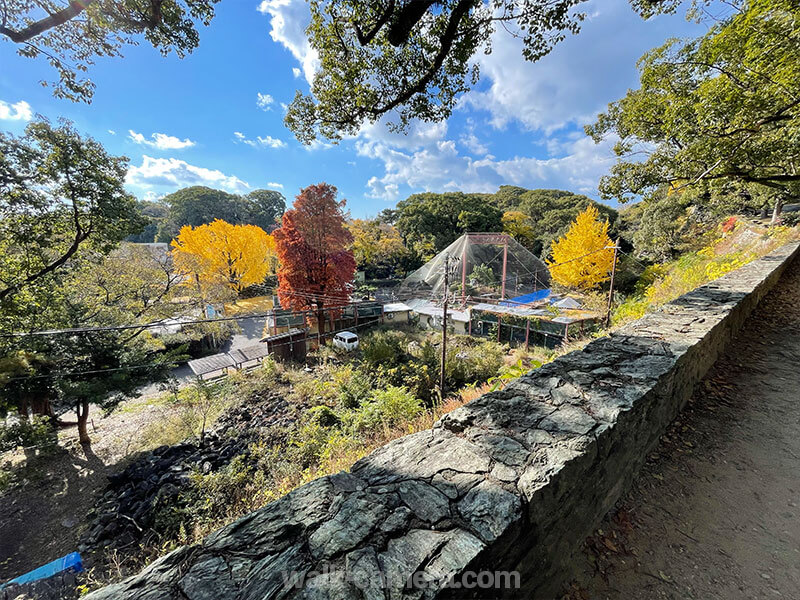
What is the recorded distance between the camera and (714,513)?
1.85 meters

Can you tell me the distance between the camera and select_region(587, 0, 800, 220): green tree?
4.35 m

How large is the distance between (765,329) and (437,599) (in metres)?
6.01

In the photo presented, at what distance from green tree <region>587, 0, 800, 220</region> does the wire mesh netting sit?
9217mm

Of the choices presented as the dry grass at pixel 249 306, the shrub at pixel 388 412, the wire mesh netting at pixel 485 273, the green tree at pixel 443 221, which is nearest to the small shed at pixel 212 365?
the dry grass at pixel 249 306

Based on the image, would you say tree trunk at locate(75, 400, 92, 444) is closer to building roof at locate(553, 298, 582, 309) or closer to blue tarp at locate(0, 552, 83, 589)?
blue tarp at locate(0, 552, 83, 589)

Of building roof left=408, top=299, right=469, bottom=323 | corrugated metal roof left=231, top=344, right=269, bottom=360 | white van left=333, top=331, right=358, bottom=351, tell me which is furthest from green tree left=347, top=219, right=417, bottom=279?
corrugated metal roof left=231, top=344, right=269, bottom=360

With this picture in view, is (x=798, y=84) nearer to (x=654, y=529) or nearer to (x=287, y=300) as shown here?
(x=654, y=529)

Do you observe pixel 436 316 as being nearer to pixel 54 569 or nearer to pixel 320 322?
pixel 320 322

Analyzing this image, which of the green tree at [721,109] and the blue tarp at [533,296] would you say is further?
the blue tarp at [533,296]

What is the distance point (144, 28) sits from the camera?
4117mm

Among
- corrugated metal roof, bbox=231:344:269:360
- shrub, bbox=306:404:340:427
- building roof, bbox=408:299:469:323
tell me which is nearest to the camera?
shrub, bbox=306:404:340:427

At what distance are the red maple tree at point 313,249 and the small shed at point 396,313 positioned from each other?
3.83m

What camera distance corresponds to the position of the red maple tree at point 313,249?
1248cm

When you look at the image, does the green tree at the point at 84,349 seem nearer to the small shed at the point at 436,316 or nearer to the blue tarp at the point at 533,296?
the small shed at the point at 436,316
